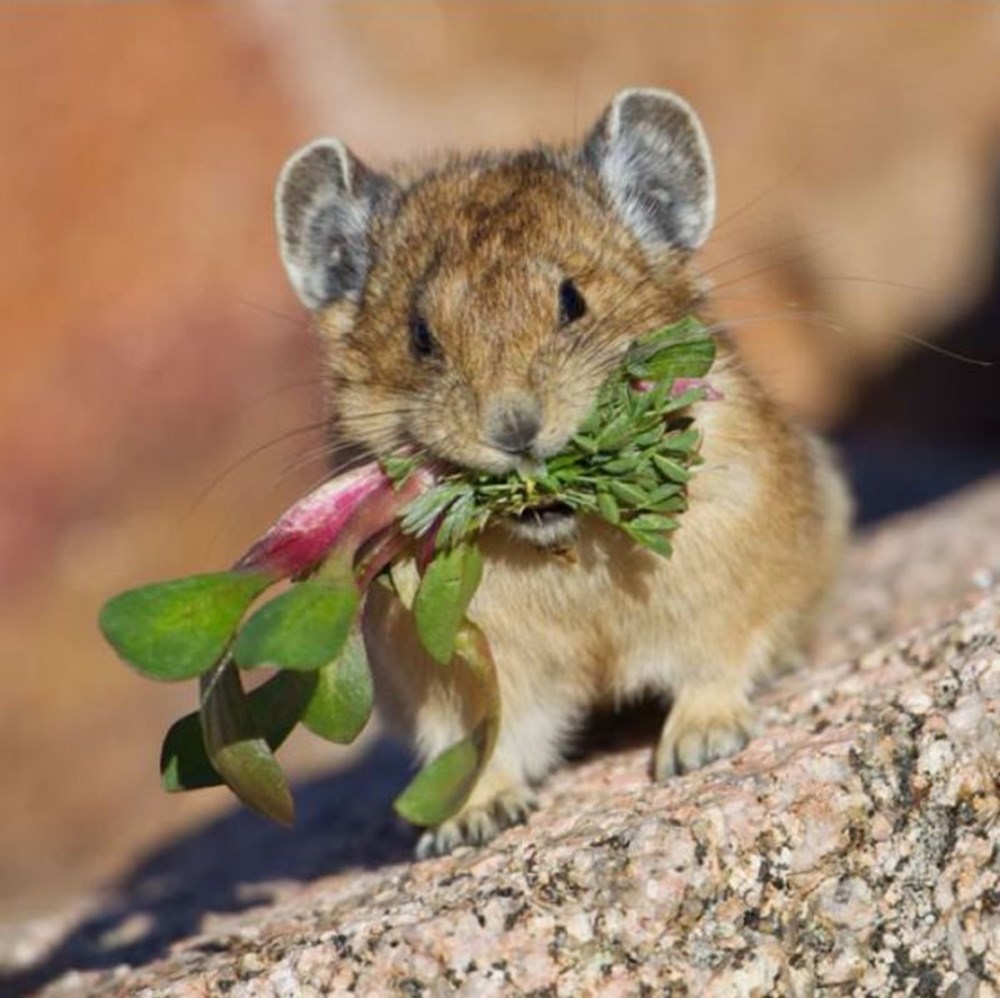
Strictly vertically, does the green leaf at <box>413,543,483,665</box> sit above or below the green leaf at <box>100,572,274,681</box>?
below

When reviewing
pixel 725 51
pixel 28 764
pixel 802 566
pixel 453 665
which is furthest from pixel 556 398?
pixel 725 51

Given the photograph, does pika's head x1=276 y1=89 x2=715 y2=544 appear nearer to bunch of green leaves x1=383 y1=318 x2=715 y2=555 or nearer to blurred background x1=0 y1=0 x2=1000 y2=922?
bunch of green leaves x1=383 y1=318 x2=715 y2=555

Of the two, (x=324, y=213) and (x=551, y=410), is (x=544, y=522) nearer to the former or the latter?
(x=551, y=410)

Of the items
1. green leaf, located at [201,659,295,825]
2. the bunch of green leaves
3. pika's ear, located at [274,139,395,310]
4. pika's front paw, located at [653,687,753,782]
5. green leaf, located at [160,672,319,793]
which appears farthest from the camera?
pika's ear, located at [274,139,395,310]

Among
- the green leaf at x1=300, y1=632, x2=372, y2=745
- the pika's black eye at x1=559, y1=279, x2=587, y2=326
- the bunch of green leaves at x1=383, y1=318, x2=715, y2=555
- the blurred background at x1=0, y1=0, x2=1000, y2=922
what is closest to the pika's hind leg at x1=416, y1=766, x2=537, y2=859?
the green leaf at x1=300, y1=632, x2=372, y2=745

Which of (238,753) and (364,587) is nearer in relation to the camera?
(238,753)

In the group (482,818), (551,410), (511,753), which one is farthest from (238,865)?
(551,410)

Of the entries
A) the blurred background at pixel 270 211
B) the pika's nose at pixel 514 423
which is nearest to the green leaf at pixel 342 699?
the pika's nose at pixel 514 423
